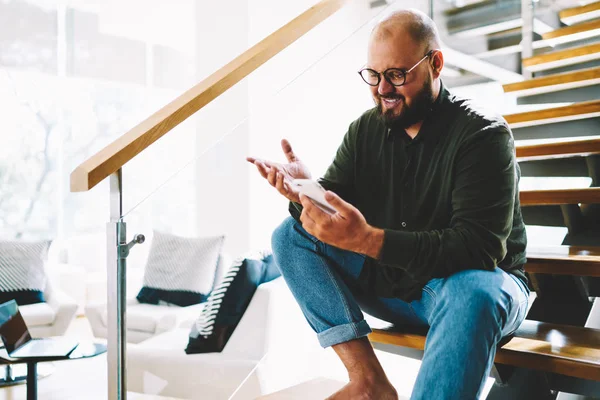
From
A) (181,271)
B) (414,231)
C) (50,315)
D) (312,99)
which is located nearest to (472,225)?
(414,231)

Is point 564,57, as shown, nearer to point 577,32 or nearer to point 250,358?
point 577,32

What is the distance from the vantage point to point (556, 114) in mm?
2191

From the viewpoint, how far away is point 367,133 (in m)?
1.51

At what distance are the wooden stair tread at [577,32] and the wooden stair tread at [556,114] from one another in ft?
2.03

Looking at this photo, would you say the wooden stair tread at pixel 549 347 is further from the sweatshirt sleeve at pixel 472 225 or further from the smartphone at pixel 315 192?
the smartphone at pixel 315 192

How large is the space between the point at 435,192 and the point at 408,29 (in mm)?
386

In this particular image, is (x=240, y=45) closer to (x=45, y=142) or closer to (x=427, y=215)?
(x=45, y=142)

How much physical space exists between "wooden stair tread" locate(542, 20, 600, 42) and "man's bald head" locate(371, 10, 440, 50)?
1.57 meters

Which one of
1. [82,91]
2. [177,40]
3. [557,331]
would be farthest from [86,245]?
[557,331]

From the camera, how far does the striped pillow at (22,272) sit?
144 inches

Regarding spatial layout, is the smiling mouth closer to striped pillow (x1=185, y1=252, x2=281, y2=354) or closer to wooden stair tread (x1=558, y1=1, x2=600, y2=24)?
striped pillow (x1=185, y1=252, x2=281, y2=354)

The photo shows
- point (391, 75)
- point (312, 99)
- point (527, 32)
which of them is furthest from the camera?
point (527, 32)

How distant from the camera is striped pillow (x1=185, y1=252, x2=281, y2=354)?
227 cm

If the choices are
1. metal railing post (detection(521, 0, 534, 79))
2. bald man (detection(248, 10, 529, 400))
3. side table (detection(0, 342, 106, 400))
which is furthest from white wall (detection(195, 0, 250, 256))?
bald man (detection(248, 10, 529, 400))
